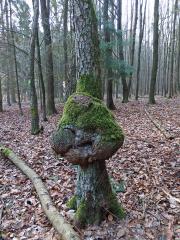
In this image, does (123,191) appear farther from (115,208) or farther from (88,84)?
(88,84)

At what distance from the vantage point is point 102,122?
13.1ft

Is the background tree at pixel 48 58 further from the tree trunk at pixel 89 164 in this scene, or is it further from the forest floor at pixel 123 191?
the tree trunk at pixel 89 164

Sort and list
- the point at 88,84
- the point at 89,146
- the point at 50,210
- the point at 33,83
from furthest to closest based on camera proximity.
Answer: the point at 33,83, the point at 50,210, the point at 88,84, the point at 89,146

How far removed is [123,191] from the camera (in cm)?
526

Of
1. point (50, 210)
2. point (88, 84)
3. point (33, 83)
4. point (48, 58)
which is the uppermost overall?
point (48, 58)

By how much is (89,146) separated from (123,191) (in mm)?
1775

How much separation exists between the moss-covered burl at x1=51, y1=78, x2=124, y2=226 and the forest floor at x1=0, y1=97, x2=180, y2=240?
25 centimetres

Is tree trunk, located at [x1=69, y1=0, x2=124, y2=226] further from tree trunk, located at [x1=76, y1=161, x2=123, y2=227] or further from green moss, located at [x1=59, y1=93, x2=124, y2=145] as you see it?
green moss, located at [x1=59, y1=93, x2=124, y2=145]

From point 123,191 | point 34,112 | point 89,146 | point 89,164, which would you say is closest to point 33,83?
point 34,112

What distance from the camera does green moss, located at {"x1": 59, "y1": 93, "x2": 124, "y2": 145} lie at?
155 inches

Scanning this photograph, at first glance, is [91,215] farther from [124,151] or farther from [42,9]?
[42,9]

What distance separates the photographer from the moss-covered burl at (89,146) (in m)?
3.92

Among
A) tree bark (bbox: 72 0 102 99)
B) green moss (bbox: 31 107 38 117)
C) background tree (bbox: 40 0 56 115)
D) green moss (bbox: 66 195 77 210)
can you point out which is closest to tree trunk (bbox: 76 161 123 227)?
green moss (bbox: 66 195 77 210)

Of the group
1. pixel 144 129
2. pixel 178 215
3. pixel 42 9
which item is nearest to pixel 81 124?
pixel 178 215
